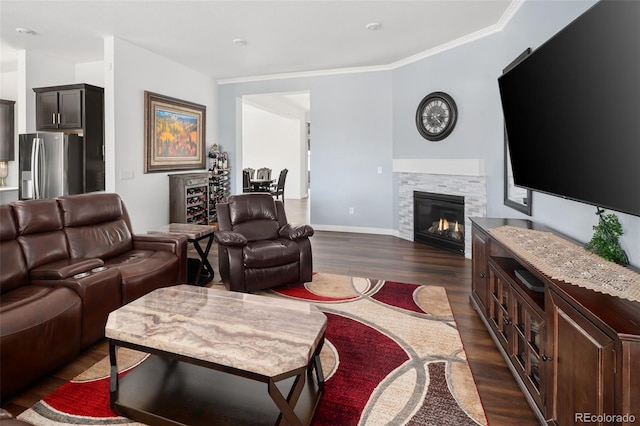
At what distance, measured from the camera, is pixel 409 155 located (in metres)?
5.69

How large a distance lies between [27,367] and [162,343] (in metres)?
0.90

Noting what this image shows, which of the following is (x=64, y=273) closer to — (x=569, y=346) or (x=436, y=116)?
(x=569, y=346)

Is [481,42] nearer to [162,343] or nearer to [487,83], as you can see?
[487,83]

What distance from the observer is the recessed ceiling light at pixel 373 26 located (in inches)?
166

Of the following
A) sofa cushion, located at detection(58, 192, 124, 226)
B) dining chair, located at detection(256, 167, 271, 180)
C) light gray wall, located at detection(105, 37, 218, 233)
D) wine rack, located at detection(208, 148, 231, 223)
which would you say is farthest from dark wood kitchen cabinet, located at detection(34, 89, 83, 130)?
dining chair, located at detection(256, 167, 271, 180)

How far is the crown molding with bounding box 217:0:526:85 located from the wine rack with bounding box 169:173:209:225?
2146 mm

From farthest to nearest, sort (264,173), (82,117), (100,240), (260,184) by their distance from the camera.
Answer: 1. (264,173)
2. (260,184)
3. (82,117)
4. (100,240)

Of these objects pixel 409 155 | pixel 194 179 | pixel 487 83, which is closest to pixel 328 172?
pixel 409 155

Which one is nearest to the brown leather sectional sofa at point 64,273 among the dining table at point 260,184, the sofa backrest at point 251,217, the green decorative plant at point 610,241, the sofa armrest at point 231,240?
the sofa armrest at point 231,240

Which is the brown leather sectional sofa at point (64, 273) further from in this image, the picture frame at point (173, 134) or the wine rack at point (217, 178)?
the wine rack at point (217, 178)

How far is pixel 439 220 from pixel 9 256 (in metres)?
4.88

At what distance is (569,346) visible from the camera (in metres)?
1.39

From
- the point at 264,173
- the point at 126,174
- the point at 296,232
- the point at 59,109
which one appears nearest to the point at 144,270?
the point at 296,232

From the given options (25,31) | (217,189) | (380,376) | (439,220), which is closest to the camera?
(380,376)
